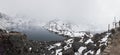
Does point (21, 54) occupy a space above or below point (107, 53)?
below

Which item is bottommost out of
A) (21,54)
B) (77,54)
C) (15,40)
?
(77,54)

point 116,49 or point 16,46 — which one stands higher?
point 116,49

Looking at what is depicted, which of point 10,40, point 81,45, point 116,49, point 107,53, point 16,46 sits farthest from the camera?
point 81,45

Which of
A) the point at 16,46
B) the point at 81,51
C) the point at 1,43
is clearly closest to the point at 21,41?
the point at 16,46

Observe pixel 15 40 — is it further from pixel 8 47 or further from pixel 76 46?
pixel 76 46

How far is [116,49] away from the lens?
17.2 m

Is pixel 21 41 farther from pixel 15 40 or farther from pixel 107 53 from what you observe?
pixel 107 53

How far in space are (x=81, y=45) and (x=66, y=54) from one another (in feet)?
65.3

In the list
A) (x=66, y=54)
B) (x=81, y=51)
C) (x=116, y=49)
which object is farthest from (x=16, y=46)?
(x=81, y=51)

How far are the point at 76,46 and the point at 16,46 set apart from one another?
9163cm

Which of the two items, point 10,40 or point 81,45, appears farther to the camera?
point 81,45

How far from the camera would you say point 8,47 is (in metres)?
53.9

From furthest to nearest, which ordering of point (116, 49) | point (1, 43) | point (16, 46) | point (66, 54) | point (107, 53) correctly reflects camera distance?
point (66, 54)
point (16, 46)
point (1, 43)
point (116, 49)
point (107, 53)

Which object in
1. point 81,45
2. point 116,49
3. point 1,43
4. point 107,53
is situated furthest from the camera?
point 81,45
